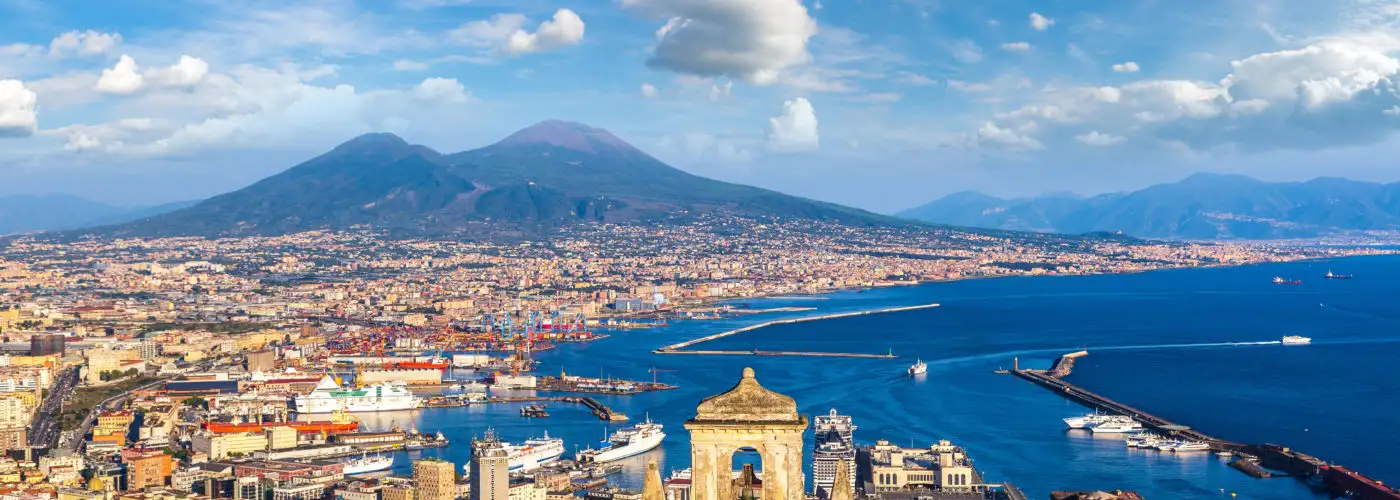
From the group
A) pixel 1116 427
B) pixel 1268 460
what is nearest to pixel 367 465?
pixel 1116 427

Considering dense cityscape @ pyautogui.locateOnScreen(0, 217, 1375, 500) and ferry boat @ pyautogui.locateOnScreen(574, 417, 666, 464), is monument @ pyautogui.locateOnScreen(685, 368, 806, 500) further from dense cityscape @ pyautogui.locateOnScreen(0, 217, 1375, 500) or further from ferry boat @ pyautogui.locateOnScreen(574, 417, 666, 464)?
ferry boat @ pyautogui.locateOnScreen(574, 417, 666, 464)

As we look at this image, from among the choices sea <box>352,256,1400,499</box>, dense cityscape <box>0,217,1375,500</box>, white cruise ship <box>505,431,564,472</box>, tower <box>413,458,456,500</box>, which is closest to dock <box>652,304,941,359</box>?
sea <box>352,256,1400,499</box>

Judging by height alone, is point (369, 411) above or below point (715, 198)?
below

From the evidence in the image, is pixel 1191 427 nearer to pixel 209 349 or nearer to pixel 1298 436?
pixel 1298 436

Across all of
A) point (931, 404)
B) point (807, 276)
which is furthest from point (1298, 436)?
point (807, 276)

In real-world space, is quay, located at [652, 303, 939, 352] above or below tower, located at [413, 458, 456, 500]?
above

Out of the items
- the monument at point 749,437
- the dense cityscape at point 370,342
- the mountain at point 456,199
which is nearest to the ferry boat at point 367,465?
the dense cityscape at point 370,342
